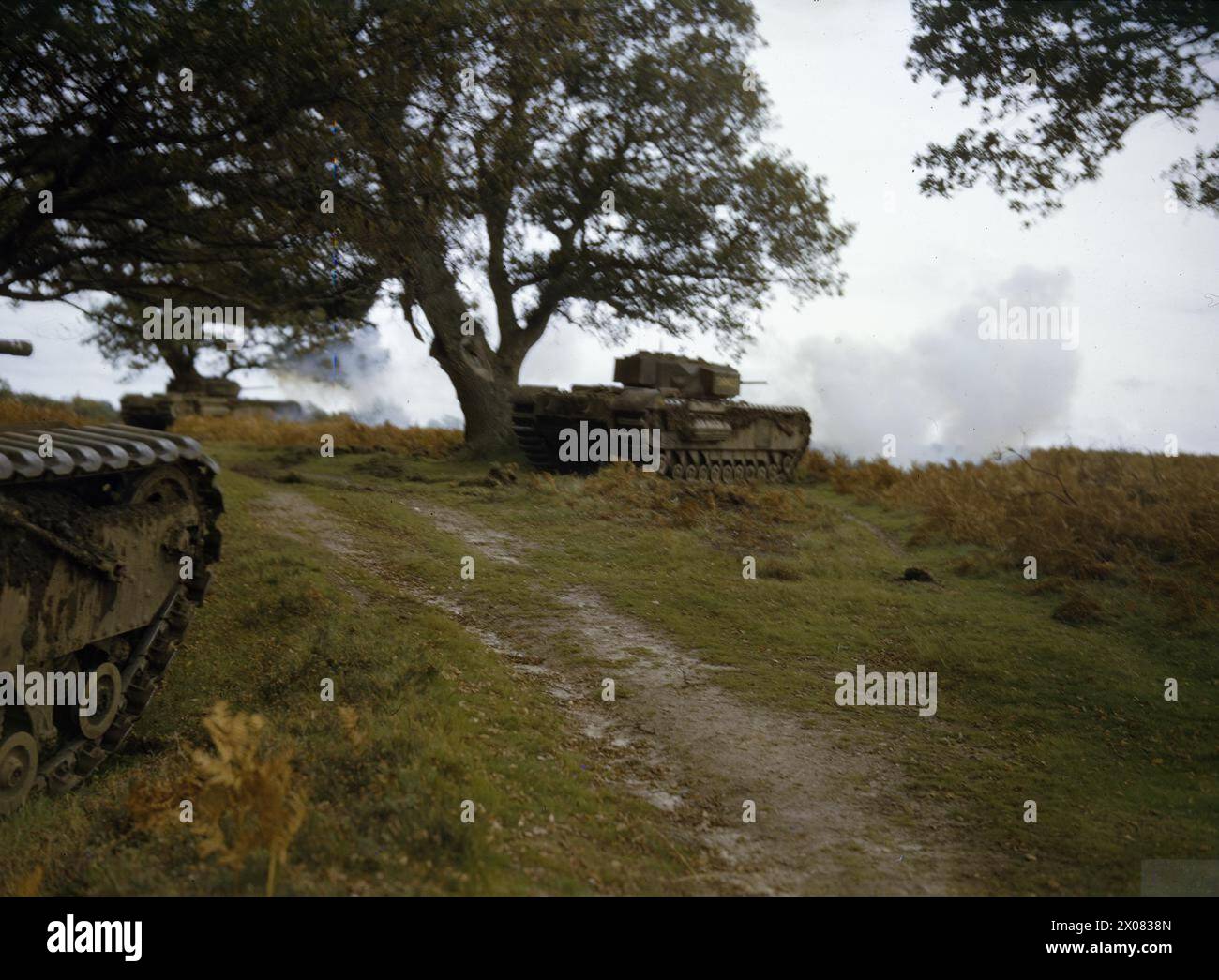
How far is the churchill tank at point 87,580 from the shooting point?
6770 millimetres

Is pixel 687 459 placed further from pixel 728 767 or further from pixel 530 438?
pixel 728 767

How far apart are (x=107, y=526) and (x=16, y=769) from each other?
1.80m

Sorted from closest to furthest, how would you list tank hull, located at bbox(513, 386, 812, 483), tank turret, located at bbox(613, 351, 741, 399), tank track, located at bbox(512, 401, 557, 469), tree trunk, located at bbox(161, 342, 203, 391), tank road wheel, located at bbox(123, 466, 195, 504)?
tank road wheel, located at bbox(123, 466, 195, 504) → tank hull, located at bbox(513, 386, 812, 483) → tank track, located at bbox(512, 401, 557, 469) → tank turret, located at bbox(613, 351, 741, 399) → tree trunk, located at bbox(161, 342, 203, 391)

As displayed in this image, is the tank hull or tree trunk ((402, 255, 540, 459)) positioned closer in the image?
the tank hull

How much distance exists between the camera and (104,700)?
801cm

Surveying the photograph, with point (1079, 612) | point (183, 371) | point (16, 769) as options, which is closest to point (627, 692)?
point (16, 769)

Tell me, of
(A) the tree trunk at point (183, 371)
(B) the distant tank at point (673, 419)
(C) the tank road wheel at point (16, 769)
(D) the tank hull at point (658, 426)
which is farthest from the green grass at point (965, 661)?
(A) the tree trunk at point (183, 371)

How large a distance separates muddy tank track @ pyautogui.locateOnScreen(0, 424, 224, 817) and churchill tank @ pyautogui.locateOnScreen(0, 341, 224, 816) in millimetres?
11

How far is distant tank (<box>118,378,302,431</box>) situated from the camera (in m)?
26.9

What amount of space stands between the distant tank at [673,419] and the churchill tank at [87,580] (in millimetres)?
11870

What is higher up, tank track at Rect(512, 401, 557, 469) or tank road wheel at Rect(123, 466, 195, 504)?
tank track at Rect(512, 401, 557, 469)

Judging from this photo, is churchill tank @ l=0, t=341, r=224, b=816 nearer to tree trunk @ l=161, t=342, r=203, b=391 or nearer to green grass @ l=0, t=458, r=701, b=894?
green grass @ l=0, t=458, r=701, b=894

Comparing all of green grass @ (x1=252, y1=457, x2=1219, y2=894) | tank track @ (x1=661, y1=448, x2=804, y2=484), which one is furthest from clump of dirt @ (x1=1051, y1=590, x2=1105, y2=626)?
tank track @ (x1=661, y1=448, x2=804, y2=484)

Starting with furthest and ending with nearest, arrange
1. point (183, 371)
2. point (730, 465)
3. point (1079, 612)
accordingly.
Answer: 1. point (183, 371)
2. point (730, 465)
3. point (1079, 612)
